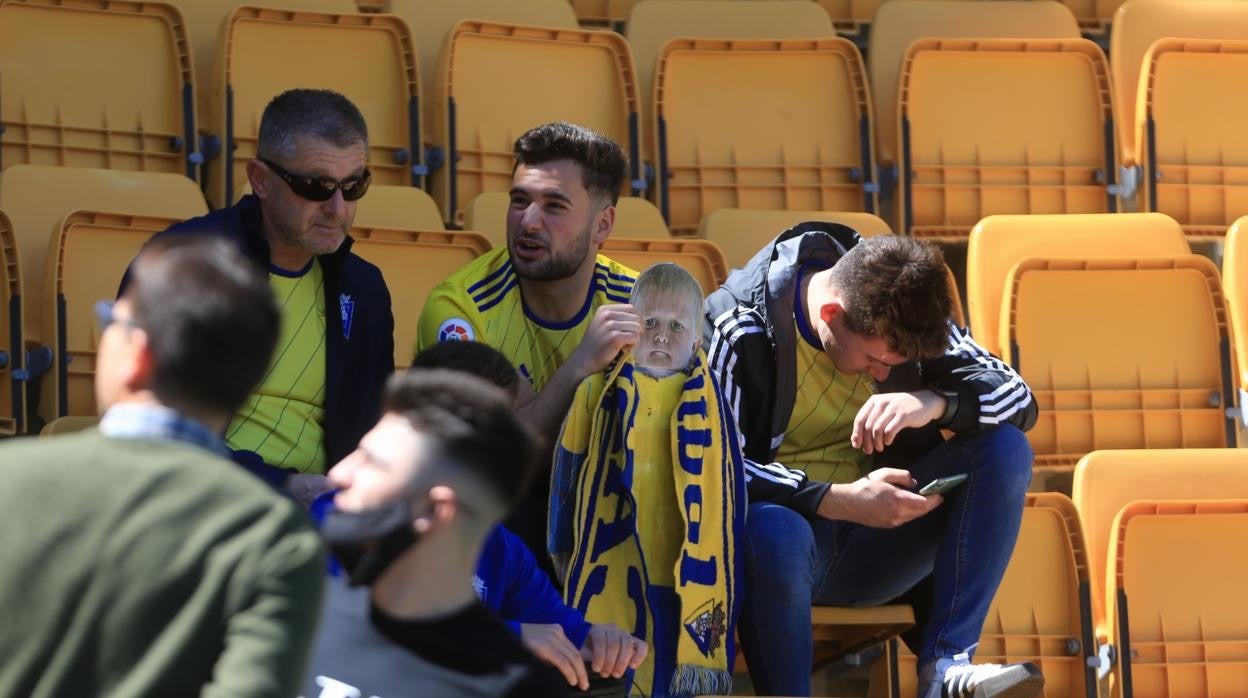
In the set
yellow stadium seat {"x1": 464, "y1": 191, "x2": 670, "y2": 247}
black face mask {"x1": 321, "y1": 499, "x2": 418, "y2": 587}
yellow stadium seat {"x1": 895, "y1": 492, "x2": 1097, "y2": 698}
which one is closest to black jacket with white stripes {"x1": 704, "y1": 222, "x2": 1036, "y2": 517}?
yellow stadium seat {"x1": 895, "y1": 492, "x2": 1097, "y2": 698}

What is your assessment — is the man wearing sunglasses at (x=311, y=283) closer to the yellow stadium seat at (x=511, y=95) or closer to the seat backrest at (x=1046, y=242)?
the yellow stadium seat at (x=511, y=95)

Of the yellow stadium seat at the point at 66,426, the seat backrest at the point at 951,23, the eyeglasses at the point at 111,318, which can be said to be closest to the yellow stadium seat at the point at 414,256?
the yellow stadium seat at the point at 66,426

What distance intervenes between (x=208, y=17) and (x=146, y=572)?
3.82m

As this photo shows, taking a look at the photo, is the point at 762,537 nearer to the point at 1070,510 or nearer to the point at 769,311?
the point at 769,311

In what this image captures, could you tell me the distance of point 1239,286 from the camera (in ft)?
15.6

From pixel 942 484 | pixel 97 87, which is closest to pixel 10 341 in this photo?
pixel 97 87

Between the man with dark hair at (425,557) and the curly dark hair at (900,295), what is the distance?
5.42 feet

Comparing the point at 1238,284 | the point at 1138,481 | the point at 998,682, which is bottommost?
the point at 998,682

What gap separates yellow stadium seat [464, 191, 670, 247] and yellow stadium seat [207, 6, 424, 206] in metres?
0.32

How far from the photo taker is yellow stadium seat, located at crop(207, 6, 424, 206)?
187 inches

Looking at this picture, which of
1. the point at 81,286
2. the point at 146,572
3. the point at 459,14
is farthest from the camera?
the point at 459,14

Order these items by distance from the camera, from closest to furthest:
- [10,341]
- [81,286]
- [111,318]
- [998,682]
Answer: [111,318]
[998,682]
[10,341]
[81,286]

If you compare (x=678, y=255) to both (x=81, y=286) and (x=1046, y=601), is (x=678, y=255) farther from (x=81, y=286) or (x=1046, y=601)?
(x=81, y=286)

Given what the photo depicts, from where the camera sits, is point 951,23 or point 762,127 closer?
point 762,127
